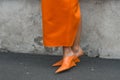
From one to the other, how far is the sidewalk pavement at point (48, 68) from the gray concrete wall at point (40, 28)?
11 cm

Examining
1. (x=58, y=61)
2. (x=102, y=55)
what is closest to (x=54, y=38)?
(x=58, y=61)

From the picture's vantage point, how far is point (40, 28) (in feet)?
17.1

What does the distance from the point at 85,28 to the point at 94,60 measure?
0.41 metres

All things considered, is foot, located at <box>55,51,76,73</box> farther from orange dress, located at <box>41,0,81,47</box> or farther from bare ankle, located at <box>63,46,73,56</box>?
orange dress, located at <box>41,0,81,47</box>

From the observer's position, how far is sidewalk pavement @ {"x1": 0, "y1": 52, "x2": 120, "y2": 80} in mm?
4523

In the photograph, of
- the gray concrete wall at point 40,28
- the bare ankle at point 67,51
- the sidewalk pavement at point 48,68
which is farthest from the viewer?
the gray concrete wall at point 40,28

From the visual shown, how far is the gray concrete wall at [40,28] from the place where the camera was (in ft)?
16.2

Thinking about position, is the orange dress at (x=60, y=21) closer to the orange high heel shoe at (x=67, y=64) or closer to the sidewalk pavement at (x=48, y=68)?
the orange high heel shoe at (x=67, y=64)

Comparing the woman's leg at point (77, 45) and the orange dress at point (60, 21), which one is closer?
the orange dress at point (60, 21)

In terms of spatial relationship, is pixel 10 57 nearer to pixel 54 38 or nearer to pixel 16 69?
pixel 16 69

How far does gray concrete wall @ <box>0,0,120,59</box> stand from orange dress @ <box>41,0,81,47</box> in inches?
18.5

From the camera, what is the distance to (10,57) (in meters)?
5.29

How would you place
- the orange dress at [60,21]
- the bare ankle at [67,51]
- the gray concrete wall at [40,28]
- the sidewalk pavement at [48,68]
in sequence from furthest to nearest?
the gray concrete wall at [40,28]
the bare ankle at [67,51]
the sidewalk pavement at [48,68]
the orange dress at [60,21]

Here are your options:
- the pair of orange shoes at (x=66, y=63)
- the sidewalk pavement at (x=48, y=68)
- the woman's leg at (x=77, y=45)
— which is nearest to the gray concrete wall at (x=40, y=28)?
the sidewalk pavement at (x=48, y=68)
